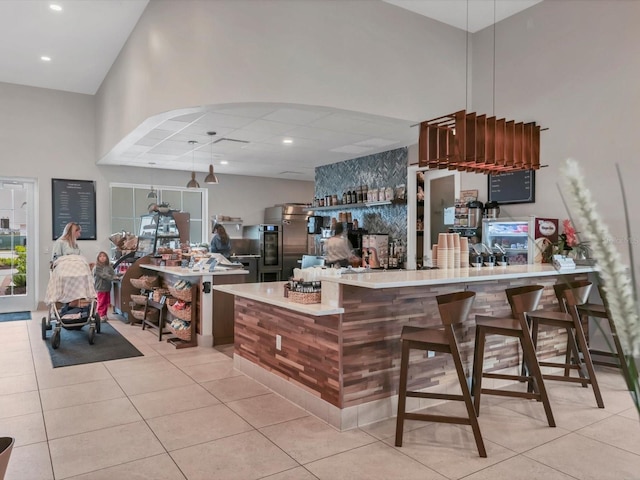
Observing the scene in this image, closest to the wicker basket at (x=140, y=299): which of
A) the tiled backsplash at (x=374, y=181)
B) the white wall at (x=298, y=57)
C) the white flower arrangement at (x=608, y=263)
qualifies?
the white wall at (x=298, y=57)

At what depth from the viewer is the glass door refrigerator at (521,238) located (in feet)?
16.8

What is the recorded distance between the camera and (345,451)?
2.95 metres

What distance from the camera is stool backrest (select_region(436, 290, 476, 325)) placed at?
9.62 ft

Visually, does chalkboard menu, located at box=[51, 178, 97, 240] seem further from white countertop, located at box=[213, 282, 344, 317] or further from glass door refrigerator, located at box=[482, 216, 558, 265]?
glass door refrigerator, located at box=[482, 216, 558, 265]

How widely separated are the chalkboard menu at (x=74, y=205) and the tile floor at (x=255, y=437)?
15.5 feet

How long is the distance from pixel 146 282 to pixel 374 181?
4.05 meters

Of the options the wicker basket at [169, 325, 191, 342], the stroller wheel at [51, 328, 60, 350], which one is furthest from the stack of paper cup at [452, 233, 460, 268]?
the stroller wheel at [51, 328, 60, 350]

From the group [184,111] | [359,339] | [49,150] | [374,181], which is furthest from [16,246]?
[359,339]

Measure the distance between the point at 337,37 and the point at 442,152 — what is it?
7.11ft

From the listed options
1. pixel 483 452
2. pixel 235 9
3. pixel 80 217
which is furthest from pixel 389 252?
pixel 80 217

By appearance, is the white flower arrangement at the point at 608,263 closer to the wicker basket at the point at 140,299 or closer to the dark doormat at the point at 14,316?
the wicker basket at the point at 140,299

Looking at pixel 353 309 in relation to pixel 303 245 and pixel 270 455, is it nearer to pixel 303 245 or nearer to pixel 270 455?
pixel 270 455

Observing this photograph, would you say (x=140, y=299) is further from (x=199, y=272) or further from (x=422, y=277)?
(x=422, y=277)

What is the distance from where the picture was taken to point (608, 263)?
2.23 ft
